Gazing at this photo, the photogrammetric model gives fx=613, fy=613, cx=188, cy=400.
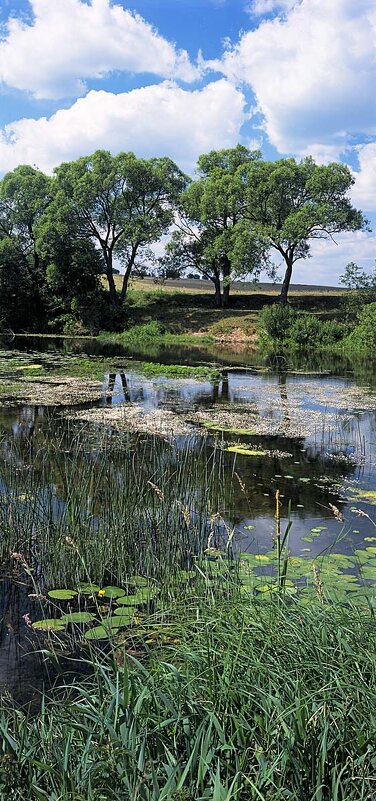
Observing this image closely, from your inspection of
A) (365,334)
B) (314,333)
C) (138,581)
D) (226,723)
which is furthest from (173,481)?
(314,333)

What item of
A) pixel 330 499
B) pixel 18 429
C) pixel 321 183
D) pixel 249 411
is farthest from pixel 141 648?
pixel 321 183

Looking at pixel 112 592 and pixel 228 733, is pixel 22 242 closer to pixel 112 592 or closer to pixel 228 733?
pixel 112 592

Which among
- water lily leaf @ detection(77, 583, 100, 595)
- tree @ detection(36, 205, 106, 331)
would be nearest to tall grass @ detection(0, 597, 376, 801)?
water lily leaf @ detection(77, 583, 100, 595)

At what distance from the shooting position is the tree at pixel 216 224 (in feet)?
135

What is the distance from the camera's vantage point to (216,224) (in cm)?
4550

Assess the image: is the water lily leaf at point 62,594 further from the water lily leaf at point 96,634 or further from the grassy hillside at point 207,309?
the grassy hillside at point 207,309

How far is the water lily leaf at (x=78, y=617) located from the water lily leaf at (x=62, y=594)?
0.26 m

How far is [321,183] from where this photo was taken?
129 ft

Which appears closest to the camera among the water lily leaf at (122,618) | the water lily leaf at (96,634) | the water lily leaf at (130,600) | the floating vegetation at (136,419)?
the water lily leaf at (96,634)

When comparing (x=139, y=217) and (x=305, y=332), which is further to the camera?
(x=139, y=217)

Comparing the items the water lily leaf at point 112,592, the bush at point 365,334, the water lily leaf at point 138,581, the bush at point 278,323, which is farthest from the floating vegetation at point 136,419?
the bush at point 278,323

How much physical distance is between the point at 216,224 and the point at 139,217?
20.7 feet

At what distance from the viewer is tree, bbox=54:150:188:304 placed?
4138 centimetres

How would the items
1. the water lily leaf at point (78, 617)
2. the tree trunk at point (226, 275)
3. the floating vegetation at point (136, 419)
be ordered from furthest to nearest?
the tree trunk at point (226, 275) < the floating vegetation at point (136, 419) < the water lily leaf at point (78, 617)
